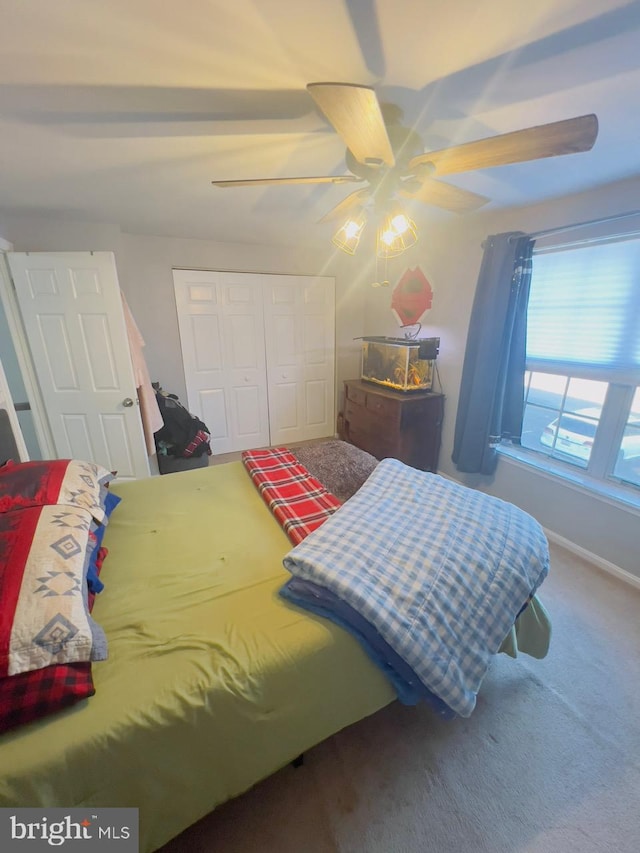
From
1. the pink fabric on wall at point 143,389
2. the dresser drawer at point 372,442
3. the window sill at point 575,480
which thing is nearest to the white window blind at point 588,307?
the window sill at point 575,480

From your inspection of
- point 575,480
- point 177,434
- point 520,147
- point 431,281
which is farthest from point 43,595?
point 431,281

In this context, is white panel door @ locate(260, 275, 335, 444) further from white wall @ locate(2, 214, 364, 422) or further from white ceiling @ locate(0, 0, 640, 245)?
white ceiling @ locate(0, 0, 640, 245)

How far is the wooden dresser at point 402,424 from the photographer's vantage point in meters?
2.81

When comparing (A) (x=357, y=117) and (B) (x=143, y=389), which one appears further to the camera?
(B) (x=143, y=389)

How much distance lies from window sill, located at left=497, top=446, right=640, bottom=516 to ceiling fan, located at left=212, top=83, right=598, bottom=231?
1791mm

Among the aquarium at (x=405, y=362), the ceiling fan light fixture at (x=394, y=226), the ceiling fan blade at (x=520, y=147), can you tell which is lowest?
the aquarium at (x=405, y=362)

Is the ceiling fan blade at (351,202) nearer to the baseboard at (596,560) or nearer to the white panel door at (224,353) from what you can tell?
the white panel door at (224,353)

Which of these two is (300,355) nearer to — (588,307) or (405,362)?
(405,362)

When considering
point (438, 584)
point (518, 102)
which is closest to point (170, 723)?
point (438, 584)

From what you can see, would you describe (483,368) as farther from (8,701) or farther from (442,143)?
(8,701)

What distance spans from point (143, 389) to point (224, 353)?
0.97 meters

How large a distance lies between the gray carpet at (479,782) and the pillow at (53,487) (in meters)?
1.12

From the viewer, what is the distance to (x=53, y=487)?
1.26m

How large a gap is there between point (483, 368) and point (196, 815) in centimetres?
263
